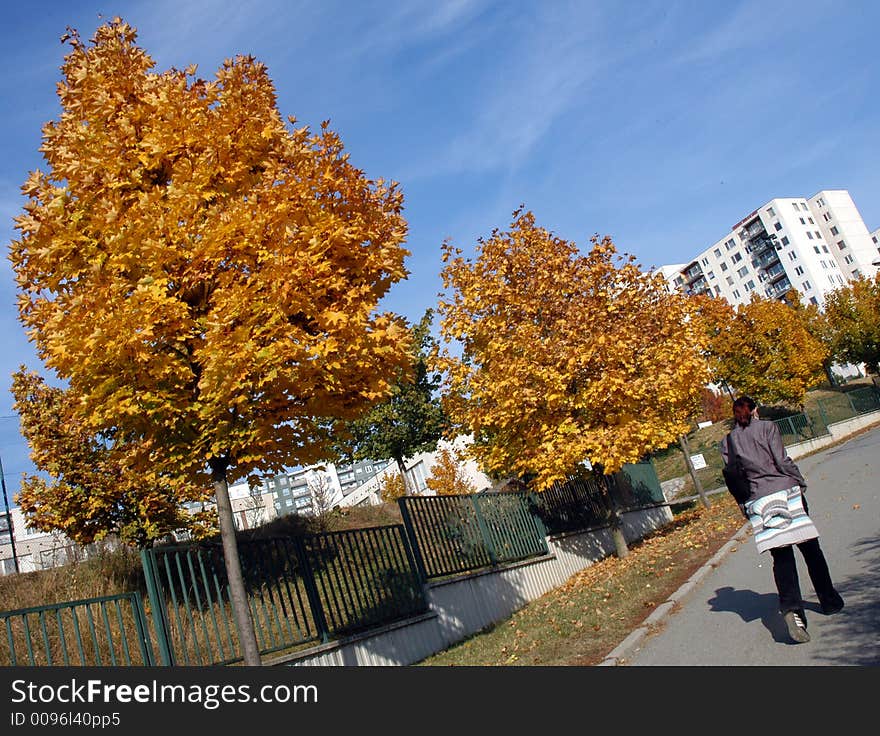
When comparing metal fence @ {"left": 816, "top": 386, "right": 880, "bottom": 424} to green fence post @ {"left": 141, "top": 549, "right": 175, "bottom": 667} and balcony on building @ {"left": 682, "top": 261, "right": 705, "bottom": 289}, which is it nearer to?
green fence post @ {"left": 141, "top": 549, "right": 175, "bottom": 667}

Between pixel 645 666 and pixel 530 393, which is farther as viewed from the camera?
pixel 530 393

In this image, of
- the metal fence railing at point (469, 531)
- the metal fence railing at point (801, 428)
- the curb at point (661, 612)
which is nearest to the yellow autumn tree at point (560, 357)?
the metal fence railing at point (469, 531)

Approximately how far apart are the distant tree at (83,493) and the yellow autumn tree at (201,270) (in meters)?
8.15

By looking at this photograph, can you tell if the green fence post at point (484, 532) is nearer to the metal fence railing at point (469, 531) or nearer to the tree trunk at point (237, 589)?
the metal fence railing at point (469, 531)

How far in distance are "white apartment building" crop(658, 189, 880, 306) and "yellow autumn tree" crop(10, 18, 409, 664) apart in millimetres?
89510

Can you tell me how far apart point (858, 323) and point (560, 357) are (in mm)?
44258

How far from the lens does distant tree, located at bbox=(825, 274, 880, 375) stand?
47.2 m

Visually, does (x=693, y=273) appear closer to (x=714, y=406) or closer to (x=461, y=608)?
(x=714, y=406)

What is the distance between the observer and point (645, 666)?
5738 millimetres

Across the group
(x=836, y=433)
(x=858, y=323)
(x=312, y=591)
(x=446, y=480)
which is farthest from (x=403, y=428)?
(x=858, y=323)

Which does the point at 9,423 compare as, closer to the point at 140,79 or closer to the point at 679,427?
the point at 140,79
